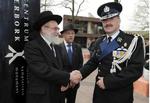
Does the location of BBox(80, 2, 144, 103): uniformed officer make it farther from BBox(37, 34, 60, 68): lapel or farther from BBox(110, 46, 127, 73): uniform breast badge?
BBox(37, 34, 60, 68): lapel

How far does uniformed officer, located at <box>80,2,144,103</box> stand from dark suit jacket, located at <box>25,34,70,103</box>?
0.47 m

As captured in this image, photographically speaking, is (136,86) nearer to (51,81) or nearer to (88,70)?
(88,70)

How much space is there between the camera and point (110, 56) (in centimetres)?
352

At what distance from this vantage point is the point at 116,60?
3461mm

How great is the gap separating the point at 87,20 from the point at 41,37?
155 feet

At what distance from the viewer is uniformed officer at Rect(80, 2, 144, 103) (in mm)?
3367

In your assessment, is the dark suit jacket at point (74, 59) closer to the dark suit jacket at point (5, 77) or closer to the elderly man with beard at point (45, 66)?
the elderly man with beard at point (45, 66)

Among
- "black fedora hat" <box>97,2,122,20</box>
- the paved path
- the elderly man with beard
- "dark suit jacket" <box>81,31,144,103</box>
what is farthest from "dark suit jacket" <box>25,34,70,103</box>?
the paved path

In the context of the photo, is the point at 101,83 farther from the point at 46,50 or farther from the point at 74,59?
the point at 74,59

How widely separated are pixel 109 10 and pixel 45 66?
3.33ft

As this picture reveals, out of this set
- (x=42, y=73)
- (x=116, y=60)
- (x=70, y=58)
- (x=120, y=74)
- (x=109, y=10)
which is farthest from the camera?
(x=70, y=58)

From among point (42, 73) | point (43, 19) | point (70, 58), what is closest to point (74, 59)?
point (70, 58)

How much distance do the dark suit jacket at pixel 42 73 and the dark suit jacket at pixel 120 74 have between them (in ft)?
1.53

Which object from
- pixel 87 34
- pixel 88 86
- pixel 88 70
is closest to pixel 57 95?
pixel 88 70
